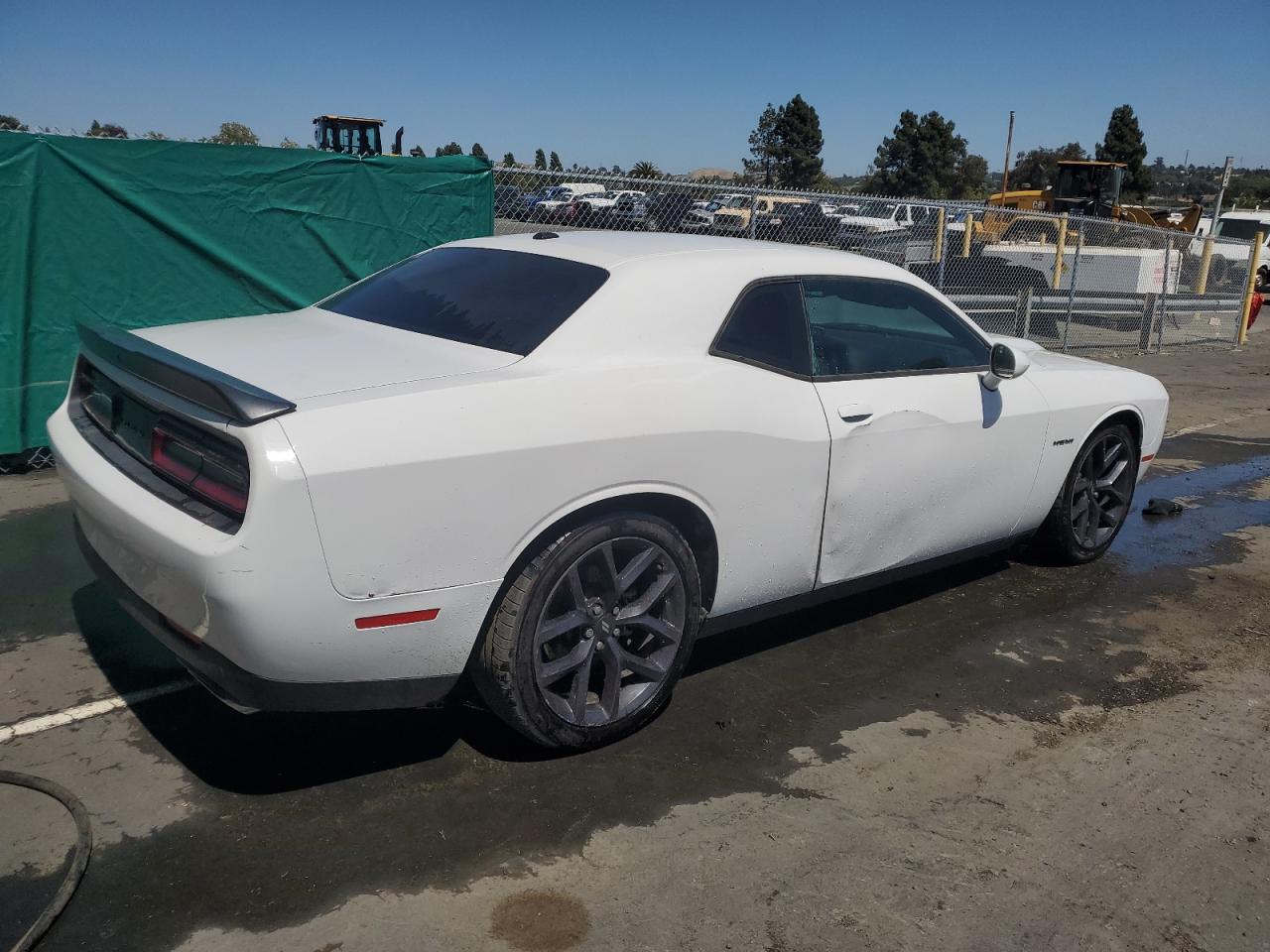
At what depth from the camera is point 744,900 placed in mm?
2547

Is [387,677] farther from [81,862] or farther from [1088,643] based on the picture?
[1088,643]

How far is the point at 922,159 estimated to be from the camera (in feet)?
205

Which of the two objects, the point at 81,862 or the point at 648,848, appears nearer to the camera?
the point at 81,862

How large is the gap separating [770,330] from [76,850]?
2638mm

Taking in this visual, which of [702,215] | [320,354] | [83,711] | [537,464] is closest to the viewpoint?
[537,464]

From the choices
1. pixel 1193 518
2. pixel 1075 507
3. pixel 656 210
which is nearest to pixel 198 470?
pixel 1075 507

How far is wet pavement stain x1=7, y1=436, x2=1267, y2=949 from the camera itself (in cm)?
256

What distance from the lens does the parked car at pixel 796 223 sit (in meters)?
9.82

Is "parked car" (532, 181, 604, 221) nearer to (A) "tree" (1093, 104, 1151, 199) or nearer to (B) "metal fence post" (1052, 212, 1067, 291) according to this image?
(B) "metal fence post" (1052, 212, 1067, 291)

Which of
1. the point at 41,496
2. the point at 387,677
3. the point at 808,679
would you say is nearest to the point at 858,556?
the point at 808,679

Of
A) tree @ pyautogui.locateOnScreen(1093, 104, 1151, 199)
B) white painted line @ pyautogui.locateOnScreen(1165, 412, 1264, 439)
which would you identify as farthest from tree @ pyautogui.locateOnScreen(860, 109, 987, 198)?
white painted line @ pyautogui.locateOnScreen(1165, 412, 1264, 439)

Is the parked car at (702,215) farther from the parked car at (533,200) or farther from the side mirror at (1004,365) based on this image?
the side mirror at (1004,365)

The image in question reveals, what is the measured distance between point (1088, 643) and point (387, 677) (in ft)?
10.1

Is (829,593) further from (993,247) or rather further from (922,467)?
(993,247)
